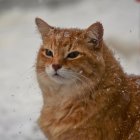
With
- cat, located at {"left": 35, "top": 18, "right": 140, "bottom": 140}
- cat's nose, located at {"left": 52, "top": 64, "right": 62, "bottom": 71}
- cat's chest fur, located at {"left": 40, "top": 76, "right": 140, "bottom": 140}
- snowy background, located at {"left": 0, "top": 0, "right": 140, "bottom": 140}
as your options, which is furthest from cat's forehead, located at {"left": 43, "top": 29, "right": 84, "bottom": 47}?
snowy background, located at {"left": 0, "top": 0, "right": 140, "bottom": 140}

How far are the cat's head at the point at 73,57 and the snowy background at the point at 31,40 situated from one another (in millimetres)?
1442

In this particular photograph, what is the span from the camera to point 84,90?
5.08m

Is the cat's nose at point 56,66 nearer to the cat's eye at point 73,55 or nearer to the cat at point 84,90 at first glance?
the cat at point 84,90

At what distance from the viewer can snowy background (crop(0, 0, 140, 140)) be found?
7.26m

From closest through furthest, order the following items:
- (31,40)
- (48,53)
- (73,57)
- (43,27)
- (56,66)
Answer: (56,66) < (73,57) < (48,53) < (43,27) < (31,40)

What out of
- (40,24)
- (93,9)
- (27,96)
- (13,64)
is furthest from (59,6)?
(40,24)

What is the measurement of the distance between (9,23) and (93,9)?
1579 millimetres

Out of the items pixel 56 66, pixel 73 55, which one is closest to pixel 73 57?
pixel 73 55

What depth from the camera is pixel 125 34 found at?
9.81 metres

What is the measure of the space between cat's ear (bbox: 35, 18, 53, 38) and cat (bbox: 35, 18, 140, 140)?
67 millimetres

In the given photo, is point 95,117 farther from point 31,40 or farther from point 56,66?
point 31,40

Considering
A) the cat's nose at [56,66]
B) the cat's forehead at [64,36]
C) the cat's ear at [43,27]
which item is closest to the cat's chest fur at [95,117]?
the cat's nose at [56,66]

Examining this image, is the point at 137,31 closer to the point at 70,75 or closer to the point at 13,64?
the point at 13,64

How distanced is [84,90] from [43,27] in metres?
0.72
